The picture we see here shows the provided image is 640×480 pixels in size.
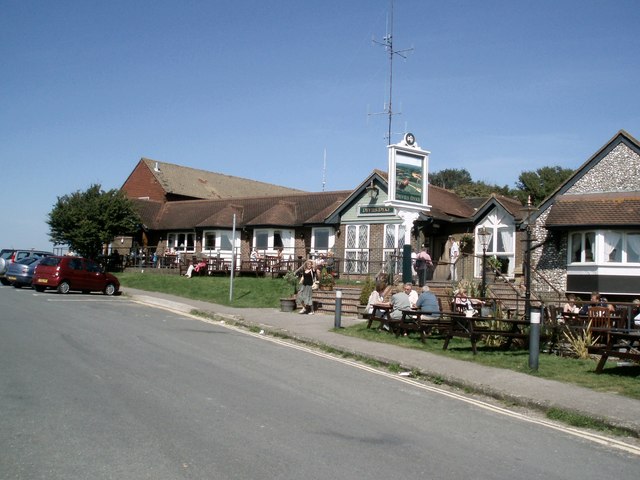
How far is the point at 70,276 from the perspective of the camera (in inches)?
1107

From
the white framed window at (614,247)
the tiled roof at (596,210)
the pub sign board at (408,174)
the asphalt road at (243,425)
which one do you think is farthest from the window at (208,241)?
the asphalt road at (243,425)

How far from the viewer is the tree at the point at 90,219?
132ft

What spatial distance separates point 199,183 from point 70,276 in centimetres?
2994

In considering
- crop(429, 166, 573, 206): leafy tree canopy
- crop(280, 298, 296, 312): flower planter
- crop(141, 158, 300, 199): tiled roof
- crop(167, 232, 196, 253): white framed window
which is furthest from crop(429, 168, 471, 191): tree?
crop(280, 298, 296, 312): flower planter

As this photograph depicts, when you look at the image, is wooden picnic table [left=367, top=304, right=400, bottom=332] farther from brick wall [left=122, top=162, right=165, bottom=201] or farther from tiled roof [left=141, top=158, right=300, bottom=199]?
brick wall [left=122, top=162, right=165, bottom=201]

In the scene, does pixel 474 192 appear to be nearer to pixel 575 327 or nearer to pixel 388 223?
pixel 388 223

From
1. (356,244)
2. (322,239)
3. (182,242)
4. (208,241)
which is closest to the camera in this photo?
(356,244)

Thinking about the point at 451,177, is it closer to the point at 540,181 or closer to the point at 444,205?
the point at 540,181

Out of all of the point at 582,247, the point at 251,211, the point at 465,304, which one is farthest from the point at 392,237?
the point at 465,304

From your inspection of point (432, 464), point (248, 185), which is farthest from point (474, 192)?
point (432, 464)

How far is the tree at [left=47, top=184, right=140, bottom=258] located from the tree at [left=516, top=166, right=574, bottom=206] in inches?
1661

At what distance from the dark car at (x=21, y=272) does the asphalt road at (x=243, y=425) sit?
18503mm

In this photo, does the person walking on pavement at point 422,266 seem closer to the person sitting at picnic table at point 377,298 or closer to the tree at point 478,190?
the person sitting at picnic table at point 377,298

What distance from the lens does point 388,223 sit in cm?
3309
